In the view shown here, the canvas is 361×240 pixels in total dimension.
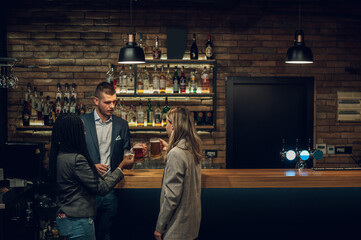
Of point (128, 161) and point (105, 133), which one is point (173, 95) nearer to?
point (105, 133)

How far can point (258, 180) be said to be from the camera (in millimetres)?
3363

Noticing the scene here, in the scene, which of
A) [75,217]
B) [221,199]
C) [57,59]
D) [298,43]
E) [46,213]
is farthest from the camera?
[57,59]

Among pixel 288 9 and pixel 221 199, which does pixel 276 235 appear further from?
pixel 288 9

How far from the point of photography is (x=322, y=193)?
3510 millimetres

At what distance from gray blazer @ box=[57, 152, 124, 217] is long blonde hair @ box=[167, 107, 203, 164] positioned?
527 millimetres

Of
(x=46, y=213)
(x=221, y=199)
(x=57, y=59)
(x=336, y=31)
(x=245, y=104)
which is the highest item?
(x=336, y=31)

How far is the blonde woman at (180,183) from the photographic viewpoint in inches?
96.7

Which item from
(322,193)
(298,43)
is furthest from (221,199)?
(298,43)

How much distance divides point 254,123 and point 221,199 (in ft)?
7.23

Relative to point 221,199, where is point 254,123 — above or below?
above

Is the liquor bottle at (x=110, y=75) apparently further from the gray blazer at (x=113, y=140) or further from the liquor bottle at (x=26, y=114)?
the gray blazer at (x=113, y=140)

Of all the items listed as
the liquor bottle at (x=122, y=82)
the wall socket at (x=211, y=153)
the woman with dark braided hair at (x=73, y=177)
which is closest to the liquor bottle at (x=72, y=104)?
the liquor bottle at (x=122, y=82)

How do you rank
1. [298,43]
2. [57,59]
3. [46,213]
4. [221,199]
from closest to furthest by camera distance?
[221,199] < [298,43] < [46,213] < [57,59]

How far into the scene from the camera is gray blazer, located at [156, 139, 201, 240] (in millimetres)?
2451
